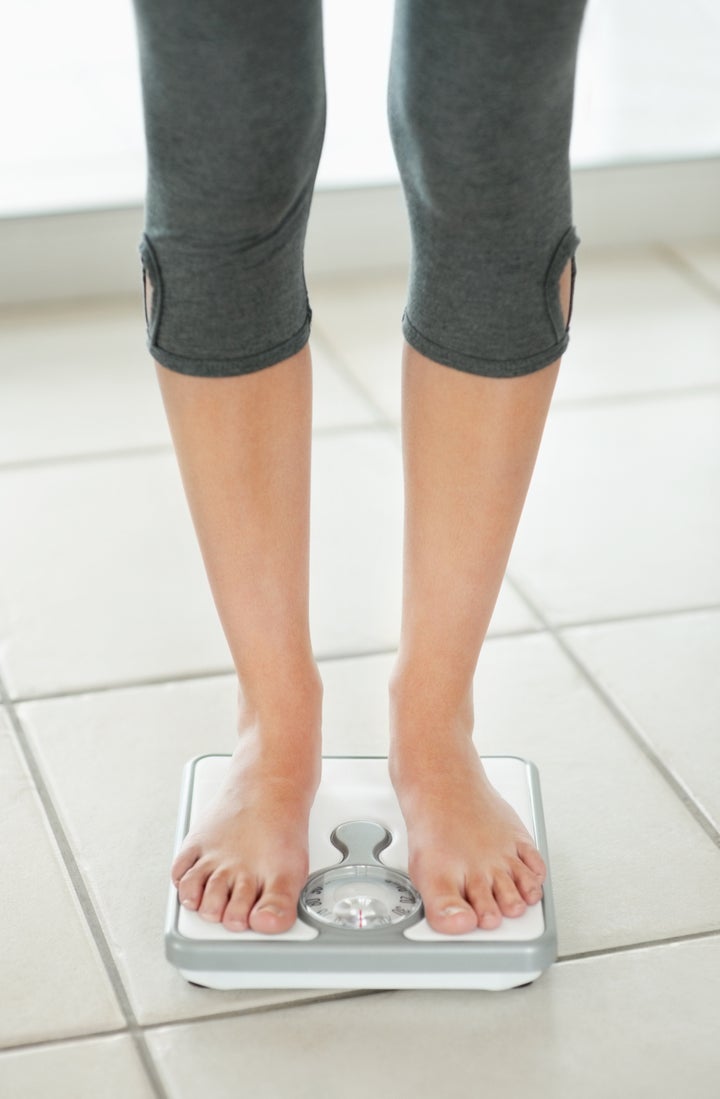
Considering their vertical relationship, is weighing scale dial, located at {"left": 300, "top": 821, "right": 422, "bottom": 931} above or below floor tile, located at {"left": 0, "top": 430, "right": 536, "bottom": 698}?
above

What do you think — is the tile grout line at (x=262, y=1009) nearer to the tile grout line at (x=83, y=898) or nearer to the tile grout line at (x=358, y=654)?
the tile grout line at (x=83, y=898)

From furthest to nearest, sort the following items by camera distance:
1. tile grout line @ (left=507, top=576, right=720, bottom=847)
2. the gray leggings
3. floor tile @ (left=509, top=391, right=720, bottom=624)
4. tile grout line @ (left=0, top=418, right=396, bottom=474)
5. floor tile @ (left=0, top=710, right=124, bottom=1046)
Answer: tile grout line @ (left=0, top=418, right=396, bottom=474), floor tile @ (left=509, top=391, right=720, bottom=624), tile grout line @ (left=507, top=576, right=720, bottom=847), floor tile @ (left=0, top=710, right=124, bottom=1046), the gray leggings

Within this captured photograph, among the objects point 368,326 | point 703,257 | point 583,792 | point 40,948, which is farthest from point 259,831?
point 703,257

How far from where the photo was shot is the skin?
82cm

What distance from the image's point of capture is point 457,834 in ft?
2.82

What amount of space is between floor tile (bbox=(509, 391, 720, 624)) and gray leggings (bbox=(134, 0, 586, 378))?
47 cm

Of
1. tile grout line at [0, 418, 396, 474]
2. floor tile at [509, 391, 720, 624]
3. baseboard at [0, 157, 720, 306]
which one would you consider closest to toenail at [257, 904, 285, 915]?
floor tile at [509, 391, 720, 624]

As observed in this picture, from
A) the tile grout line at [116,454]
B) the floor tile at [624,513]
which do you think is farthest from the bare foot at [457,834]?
the tile grout line at [116,454]

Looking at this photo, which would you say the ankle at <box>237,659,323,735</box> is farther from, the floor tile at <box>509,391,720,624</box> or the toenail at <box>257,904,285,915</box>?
the floor tile at <box>509,391,720,624</box>

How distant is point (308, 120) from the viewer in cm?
76

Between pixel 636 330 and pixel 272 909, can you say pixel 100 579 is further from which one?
pixel 636 330

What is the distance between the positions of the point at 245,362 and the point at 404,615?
19 cm

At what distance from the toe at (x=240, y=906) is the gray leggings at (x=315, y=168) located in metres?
0.29

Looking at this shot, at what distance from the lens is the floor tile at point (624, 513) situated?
4.13 feet
